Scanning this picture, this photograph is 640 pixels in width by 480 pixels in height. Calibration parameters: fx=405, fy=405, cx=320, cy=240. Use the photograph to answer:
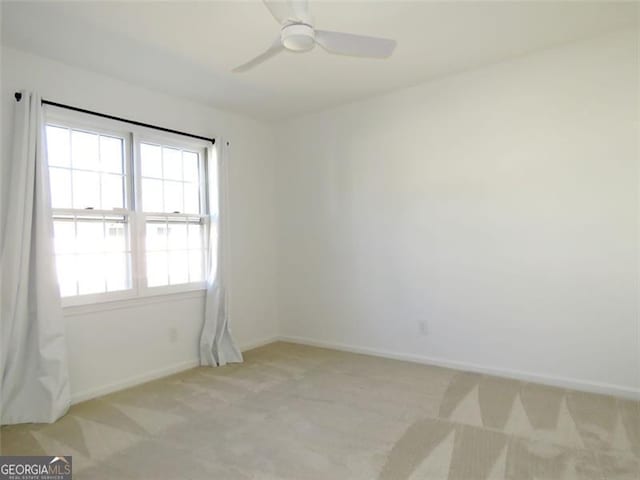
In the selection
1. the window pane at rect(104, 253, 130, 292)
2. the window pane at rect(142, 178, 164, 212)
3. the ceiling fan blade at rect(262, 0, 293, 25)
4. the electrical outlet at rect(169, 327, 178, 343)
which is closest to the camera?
the ceiling fan blade at rect(262, 0, 293, 25)

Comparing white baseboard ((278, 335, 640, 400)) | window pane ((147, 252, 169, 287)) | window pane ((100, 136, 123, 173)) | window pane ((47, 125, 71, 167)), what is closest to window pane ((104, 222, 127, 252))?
window pane ((147, 252, 169, 287))

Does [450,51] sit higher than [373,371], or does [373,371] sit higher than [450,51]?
[450,51]

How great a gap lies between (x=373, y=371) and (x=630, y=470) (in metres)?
1.95

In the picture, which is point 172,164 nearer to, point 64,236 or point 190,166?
point 190,166

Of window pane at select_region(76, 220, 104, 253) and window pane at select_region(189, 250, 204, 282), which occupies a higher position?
window pane at select_region(76, 220, 104, 253)

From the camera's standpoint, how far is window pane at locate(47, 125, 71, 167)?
3.08 m

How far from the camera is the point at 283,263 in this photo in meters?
4.89

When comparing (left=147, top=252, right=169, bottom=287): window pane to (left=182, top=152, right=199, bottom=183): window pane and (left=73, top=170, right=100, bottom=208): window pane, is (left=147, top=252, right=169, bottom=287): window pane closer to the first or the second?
(left=73, top=170, right=100, bottom=208): window pane

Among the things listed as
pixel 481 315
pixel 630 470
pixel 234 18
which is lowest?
pixel 630 470

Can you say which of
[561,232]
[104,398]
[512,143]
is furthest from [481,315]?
[104,398]

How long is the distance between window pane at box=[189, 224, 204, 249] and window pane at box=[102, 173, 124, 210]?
727mm

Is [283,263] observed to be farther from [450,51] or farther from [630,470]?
[630,470]

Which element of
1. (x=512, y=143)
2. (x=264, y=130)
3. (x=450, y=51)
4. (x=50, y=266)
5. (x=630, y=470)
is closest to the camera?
(x=630, y=470)

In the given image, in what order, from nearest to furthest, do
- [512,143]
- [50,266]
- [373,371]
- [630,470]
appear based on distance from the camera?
[630,470] → [50,266] → [512,143] → [373,371]
